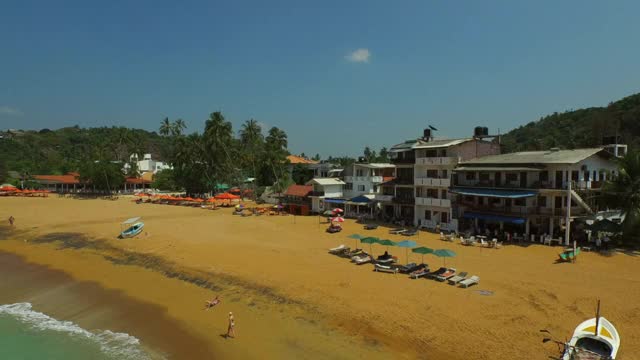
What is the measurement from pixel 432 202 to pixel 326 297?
76.8 ft

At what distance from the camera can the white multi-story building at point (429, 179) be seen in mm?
41219

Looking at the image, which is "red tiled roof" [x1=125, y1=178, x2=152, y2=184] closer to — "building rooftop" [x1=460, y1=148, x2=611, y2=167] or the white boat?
"building rooftop" [x1=460, y1=148, x2=611, y2=167]

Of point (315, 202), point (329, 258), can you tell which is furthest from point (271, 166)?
point (329, 258)

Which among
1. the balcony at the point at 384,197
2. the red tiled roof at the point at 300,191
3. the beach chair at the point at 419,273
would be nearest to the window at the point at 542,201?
the beach chair at the point at 419,273

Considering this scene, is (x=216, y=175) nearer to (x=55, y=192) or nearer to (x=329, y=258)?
(x=55, y=192)

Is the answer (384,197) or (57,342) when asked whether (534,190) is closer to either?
(384,197)

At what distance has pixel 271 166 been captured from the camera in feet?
263

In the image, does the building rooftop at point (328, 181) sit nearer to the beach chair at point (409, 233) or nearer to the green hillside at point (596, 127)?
the beach chair at point (409, 233)

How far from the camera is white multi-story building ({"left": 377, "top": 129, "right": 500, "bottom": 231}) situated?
A: 135 feet

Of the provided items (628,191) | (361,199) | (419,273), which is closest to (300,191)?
(361,199)

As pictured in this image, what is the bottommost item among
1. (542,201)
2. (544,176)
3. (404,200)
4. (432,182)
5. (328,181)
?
(404,200)

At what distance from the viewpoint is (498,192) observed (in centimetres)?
3569

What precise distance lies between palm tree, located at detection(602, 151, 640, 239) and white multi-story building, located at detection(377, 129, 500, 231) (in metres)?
13.5

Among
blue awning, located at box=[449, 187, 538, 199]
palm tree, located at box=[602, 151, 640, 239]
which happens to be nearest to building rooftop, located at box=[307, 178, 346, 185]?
blue awning, located at box=[449, 187, 538, 199]
